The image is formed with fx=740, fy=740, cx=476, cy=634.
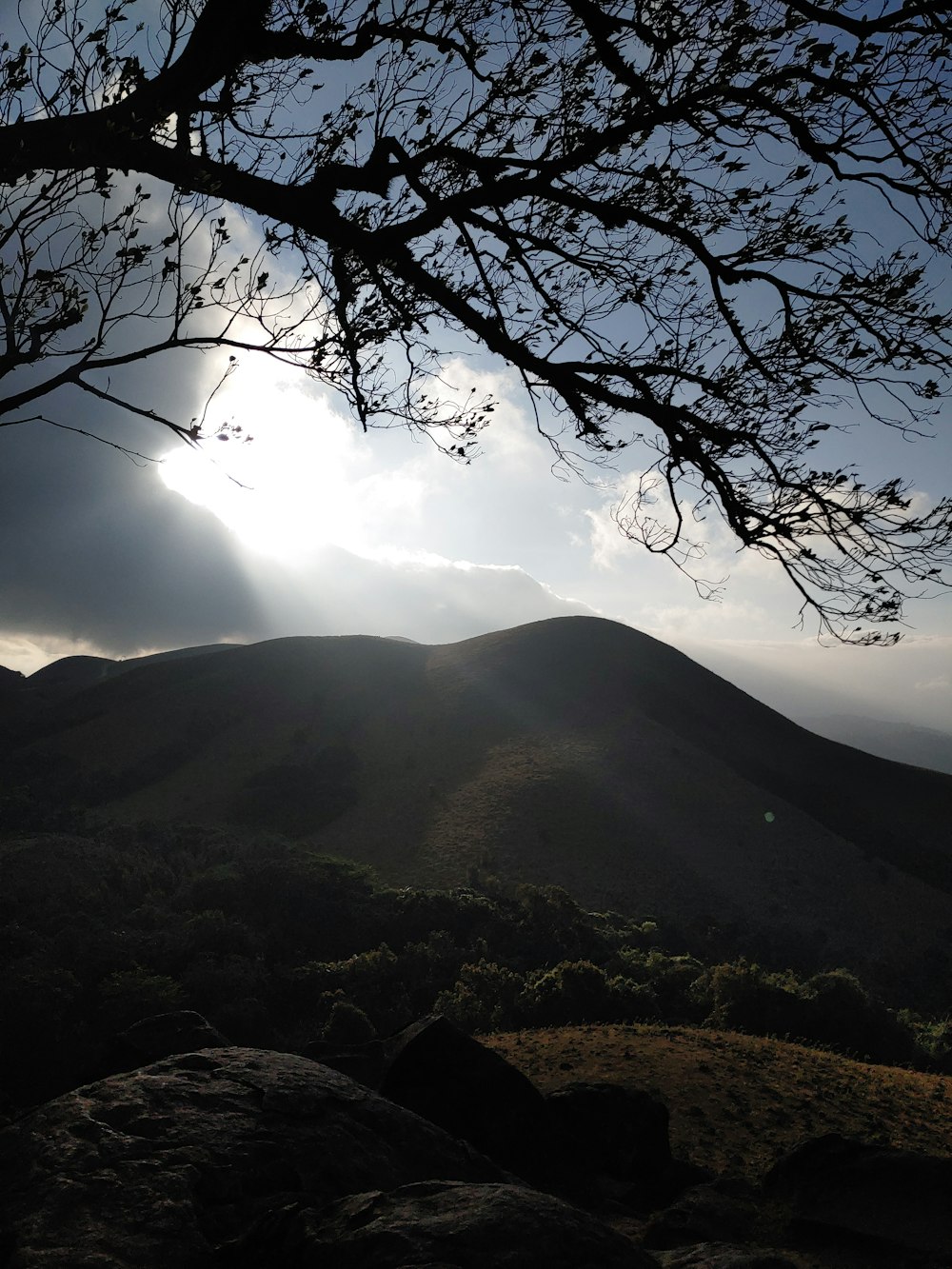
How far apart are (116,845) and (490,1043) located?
3163cm

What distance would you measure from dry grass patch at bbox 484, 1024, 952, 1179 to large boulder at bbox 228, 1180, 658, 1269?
→ 614 cm

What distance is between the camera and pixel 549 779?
168ft

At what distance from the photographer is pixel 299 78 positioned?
294 inches

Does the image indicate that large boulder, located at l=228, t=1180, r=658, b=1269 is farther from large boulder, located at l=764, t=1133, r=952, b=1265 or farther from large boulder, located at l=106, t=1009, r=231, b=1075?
large boulder, located at l=106, t=1009, r=231, b=1075

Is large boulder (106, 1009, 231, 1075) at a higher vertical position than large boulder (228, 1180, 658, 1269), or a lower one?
lower

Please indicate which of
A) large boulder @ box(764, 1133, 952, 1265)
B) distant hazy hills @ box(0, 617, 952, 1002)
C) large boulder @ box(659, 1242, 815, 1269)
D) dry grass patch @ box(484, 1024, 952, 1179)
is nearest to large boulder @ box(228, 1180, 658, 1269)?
large boulder @ box(659, 1242, 815, 1269)

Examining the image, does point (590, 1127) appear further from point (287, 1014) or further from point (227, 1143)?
point (287, 1014)

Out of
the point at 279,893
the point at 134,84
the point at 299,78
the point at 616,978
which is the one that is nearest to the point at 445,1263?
the point at 134,84

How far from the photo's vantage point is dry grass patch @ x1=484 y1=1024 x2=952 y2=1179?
9.80 m

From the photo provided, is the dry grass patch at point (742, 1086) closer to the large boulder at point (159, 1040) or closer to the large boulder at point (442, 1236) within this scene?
the large boulder at point (159, 1040)

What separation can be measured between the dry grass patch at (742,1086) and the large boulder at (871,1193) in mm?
1360

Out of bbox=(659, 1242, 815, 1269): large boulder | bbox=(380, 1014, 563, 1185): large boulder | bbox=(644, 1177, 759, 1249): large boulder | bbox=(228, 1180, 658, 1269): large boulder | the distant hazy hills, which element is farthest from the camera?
the distant hazy hills

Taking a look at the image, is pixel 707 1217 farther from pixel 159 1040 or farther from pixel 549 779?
pixel 549 779

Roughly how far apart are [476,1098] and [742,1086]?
18.0ft
